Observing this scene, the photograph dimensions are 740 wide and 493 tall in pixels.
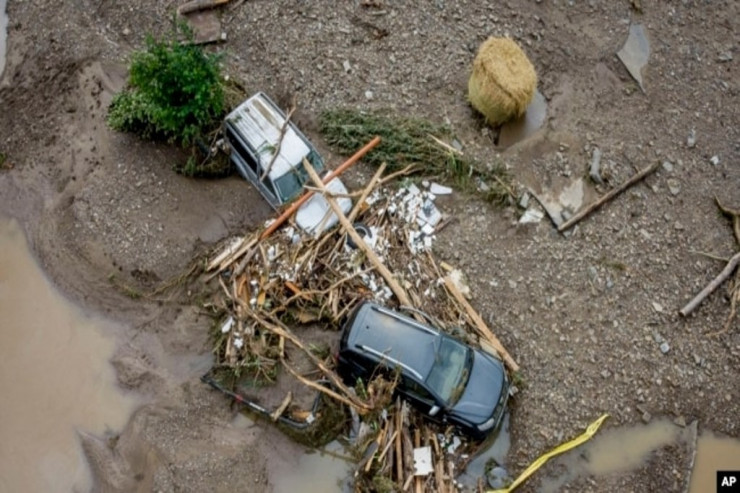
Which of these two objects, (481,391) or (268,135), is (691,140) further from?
(268,135)

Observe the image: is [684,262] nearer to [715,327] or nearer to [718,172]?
[715,327]

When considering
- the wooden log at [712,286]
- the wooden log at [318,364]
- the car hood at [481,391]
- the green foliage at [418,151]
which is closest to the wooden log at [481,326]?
the car hood at [481,391]

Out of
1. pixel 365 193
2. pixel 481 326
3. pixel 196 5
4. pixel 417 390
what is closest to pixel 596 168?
pixel 481 326

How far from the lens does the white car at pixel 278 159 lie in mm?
11164

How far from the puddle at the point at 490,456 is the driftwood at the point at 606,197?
3343 mm

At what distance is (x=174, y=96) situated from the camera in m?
11.1

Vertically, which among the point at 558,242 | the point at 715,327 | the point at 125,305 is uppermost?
the point at 125,305

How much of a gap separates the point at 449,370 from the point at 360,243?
252 cm

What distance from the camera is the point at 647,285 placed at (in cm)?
1125

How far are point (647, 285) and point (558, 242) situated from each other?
62.6 inches

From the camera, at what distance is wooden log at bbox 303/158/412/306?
10.9 metres

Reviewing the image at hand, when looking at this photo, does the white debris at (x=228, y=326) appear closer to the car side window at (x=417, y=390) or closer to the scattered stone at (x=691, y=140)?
the car side window at (x=417, y=390)

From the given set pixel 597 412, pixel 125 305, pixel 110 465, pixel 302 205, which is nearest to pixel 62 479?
pixel 110 465

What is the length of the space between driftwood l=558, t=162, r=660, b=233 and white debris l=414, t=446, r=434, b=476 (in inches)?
168
